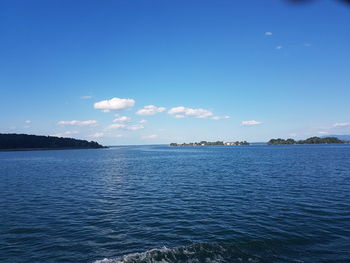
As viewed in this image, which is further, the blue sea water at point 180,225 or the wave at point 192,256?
the blue sea water at point 180,225

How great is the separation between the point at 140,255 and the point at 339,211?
23.6 m

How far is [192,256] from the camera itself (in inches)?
659

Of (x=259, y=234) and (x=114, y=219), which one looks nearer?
(x=259, y=234)

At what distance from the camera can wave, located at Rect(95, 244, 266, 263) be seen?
16062mm

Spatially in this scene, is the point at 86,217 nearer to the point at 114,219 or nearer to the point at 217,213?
the point at 114,219

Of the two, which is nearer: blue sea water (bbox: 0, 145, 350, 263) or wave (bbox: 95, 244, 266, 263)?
wave (bbox: 95, 244, 266, 263)

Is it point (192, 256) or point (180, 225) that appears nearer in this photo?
point (192, 256)

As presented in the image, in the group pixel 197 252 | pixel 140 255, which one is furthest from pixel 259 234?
pixel 140 255

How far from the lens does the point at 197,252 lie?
17266mm

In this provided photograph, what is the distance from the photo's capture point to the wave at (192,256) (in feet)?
52.7

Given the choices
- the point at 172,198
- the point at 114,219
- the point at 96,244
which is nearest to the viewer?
the point at 96,244

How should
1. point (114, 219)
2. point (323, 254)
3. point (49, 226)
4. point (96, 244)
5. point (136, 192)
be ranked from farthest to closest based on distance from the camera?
point (136, 192) < point (114, 219) < point (49, 226) < point (96, 244) < point (323, 254)

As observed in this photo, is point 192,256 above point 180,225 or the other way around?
the other way around

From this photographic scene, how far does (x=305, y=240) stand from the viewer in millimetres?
19000
